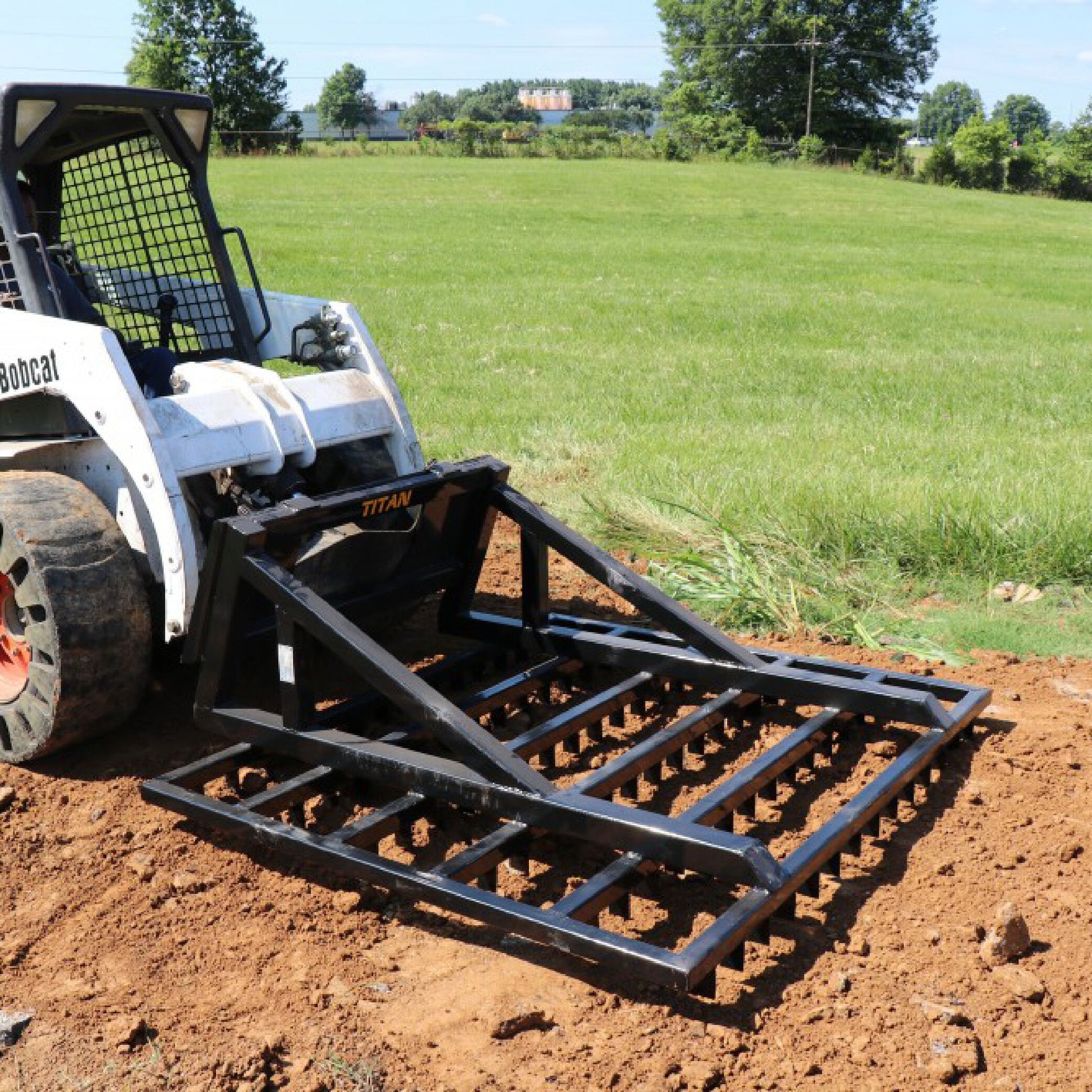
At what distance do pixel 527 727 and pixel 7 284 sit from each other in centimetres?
237

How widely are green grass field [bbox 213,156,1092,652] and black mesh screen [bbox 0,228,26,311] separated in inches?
118

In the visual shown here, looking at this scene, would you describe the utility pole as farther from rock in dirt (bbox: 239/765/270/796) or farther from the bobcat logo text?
rock in dirt (bbox: 239/765/270/796)

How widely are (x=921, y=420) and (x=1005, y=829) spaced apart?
576 centimetres

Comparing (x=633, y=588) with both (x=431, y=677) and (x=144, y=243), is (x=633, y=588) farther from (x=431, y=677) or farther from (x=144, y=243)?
(x=144, y=243)

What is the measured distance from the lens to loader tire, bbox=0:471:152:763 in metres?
4.01

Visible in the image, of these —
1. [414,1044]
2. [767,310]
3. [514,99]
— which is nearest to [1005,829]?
[414,1044]

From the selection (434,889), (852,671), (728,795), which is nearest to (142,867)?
(434,889)

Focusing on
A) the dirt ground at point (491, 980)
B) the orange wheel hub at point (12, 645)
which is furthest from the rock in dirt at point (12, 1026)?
the orange wheel hub at point (12, 645)

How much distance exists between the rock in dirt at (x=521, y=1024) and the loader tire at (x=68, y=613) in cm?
183

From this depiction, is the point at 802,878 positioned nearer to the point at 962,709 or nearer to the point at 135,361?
the point at 962,709

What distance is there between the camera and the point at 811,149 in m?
63.0

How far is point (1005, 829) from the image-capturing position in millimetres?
3801

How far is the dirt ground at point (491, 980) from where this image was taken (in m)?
2.82

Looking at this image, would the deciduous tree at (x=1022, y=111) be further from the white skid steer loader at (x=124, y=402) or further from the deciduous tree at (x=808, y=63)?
the white skid steer loader at (x=124, y=402)
